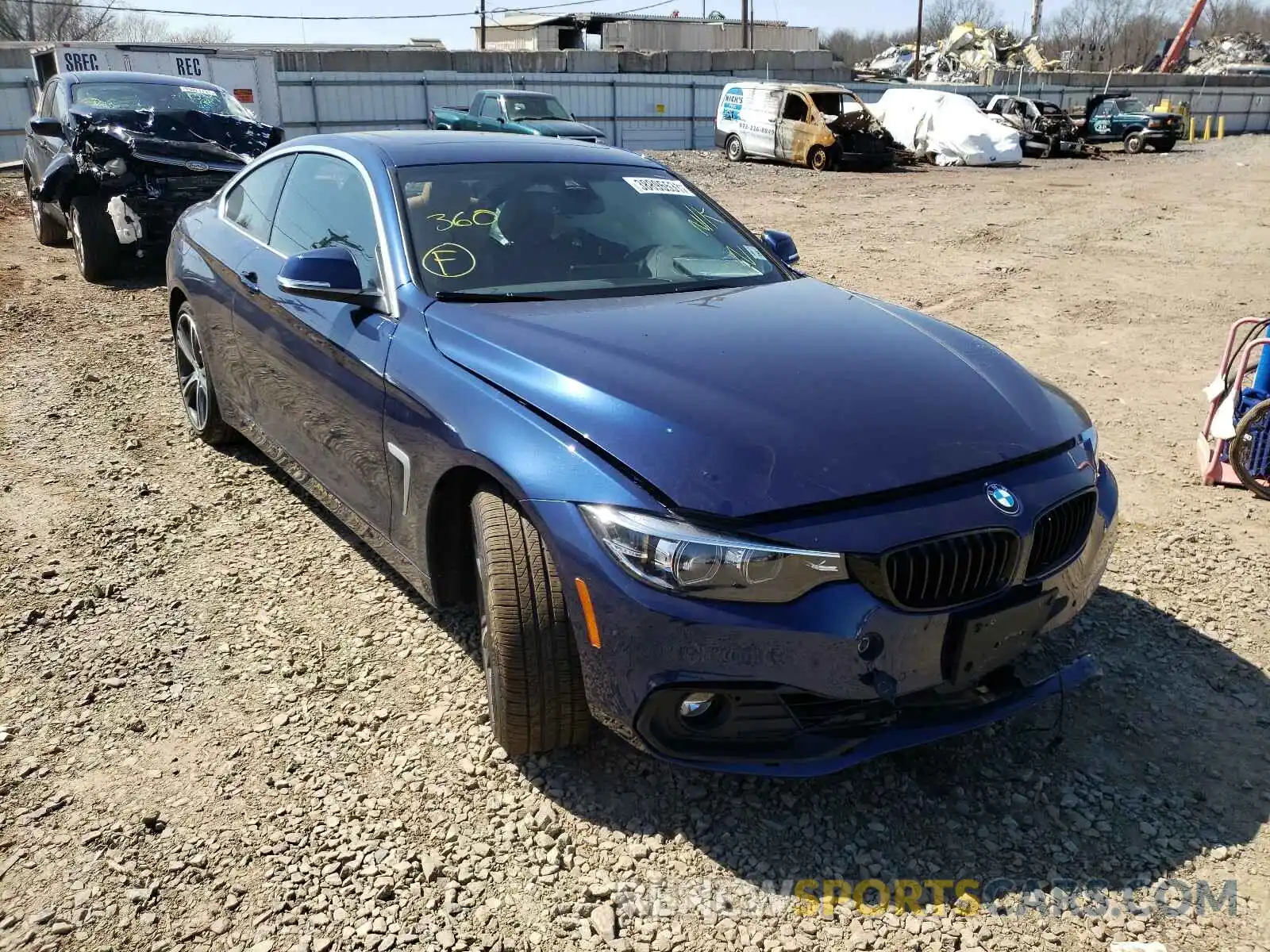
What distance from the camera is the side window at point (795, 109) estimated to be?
21891 millimetres

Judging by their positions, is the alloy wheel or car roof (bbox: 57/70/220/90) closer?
the alloy wheel

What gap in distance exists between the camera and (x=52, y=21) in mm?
52156

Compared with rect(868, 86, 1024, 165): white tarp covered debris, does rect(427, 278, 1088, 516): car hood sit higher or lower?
lower

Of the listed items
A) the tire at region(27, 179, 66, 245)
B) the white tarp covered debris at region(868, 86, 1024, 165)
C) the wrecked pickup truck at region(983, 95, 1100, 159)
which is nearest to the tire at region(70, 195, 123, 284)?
the tire at region(27, 179, 66, 245)

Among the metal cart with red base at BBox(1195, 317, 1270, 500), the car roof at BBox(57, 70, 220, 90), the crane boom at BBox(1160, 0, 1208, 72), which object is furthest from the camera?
the crane boom at BBox(1160, 0, 1208, 72)

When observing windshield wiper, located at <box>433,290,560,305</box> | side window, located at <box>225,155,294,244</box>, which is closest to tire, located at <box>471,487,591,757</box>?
windshield wiper, located at <box>433,290,560,305</box>

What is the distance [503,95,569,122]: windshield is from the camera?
18.7 metres

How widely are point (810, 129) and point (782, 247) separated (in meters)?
18.9

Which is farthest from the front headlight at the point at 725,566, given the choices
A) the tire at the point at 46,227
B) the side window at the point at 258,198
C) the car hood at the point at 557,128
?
the car hood at the point at 557,128

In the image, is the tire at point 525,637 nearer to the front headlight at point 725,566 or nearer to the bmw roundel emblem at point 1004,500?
the front headlight at point 725,566

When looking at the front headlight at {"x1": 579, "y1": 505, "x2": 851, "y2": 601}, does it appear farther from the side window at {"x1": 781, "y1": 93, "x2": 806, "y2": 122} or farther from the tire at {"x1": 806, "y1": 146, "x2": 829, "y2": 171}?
the side window at {"x1": 781, "y1": 93, "x2": 806, "y2": 122}

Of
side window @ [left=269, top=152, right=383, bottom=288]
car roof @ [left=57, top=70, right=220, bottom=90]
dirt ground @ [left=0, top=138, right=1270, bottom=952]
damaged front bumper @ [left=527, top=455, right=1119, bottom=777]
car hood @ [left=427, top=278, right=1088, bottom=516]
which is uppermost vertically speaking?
car roof @ [left=57, top=70, right=220, bottom=90]

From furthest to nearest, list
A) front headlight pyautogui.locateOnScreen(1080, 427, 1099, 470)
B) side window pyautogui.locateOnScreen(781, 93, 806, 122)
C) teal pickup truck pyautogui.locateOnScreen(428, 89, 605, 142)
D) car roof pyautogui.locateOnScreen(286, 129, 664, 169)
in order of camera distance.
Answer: side window pyautogui.locateOnScreen(781, 93, 806, 122) → teal pickup truck pyautogui.locateOnScreen(428, 89, 605, 142) → car roof pyautogui.locateOnScreen(286, 129, 664, 169) → front headlight pyautogui.locateOnScreen(1080, 427, 1099, 470)

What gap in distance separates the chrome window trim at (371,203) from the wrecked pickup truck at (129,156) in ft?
13.3
